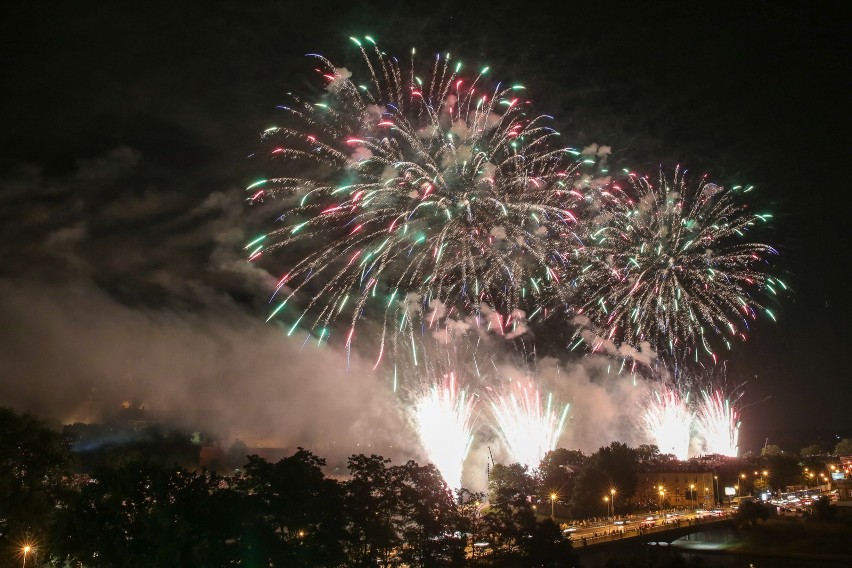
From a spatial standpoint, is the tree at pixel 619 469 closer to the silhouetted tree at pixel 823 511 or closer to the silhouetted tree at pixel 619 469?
the silhouetted tree at pixel 619 469

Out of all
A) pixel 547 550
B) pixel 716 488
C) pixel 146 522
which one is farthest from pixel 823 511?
pixel 146 522

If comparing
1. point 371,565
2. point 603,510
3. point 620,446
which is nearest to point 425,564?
point 371,565

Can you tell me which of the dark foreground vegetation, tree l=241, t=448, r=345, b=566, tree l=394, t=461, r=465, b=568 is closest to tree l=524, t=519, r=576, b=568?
the dark foreground vegetation

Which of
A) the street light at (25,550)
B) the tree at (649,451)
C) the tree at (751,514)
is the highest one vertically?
the tree at (649,451)

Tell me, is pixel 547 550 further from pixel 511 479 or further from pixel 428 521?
pixel 511 479

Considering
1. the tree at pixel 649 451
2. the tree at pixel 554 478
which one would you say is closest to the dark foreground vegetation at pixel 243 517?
the tree at pixel 554 478

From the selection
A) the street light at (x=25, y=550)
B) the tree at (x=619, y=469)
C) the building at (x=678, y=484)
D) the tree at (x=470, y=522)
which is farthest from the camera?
the building at (x=678, y=484)

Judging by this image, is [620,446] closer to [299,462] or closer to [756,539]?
[756,539]
